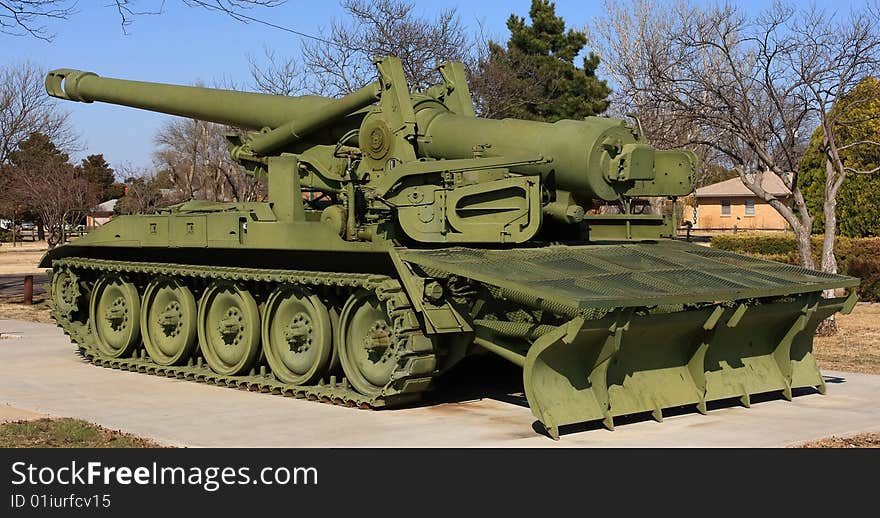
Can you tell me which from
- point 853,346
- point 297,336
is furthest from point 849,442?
point 853,346

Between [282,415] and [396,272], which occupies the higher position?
[396,272]

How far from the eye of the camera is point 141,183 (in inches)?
2247

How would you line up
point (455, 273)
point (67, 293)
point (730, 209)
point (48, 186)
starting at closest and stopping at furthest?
→ point (455, 273)
point (67, 293)
point (48, 186)
point (730, 209)

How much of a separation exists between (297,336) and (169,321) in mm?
2368

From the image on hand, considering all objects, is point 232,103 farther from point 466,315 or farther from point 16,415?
point 466,315

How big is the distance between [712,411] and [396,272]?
3.07m

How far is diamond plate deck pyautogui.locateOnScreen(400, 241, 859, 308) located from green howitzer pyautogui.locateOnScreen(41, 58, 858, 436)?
0.03 m

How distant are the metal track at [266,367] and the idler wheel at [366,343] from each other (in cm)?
15

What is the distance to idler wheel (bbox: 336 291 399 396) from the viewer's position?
10945 mm

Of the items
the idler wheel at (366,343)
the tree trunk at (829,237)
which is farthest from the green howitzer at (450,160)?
the tree trunk at (829,237)

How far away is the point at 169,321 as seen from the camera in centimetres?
1362

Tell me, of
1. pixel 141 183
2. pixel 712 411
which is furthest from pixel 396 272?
pixel 141 183

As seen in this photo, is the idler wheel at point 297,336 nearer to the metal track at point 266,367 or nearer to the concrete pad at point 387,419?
the metal track at point 266,367
